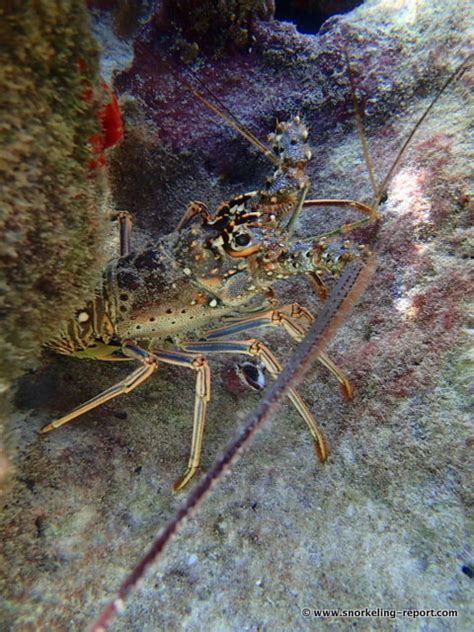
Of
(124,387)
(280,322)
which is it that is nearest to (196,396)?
(124,387)

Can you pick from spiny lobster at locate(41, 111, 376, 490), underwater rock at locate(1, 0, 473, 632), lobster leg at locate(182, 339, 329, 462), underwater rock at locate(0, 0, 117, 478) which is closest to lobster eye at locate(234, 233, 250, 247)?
spiny lobster at locate(41, 111, 376, 490)

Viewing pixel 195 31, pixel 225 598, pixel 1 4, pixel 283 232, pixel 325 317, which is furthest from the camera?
pixel 195 31

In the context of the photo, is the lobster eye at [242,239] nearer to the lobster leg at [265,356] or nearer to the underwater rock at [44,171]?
the lobster leg at [265,356]

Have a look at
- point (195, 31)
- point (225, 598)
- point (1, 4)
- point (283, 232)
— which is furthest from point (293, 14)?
point (225, 598)

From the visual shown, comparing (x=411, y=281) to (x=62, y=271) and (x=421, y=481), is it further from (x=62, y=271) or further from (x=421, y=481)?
(x=62, y=271)

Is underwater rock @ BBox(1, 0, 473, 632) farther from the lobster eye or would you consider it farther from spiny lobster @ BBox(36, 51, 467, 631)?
the lobster eye

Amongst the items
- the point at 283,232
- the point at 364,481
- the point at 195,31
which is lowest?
the point at 364,481
